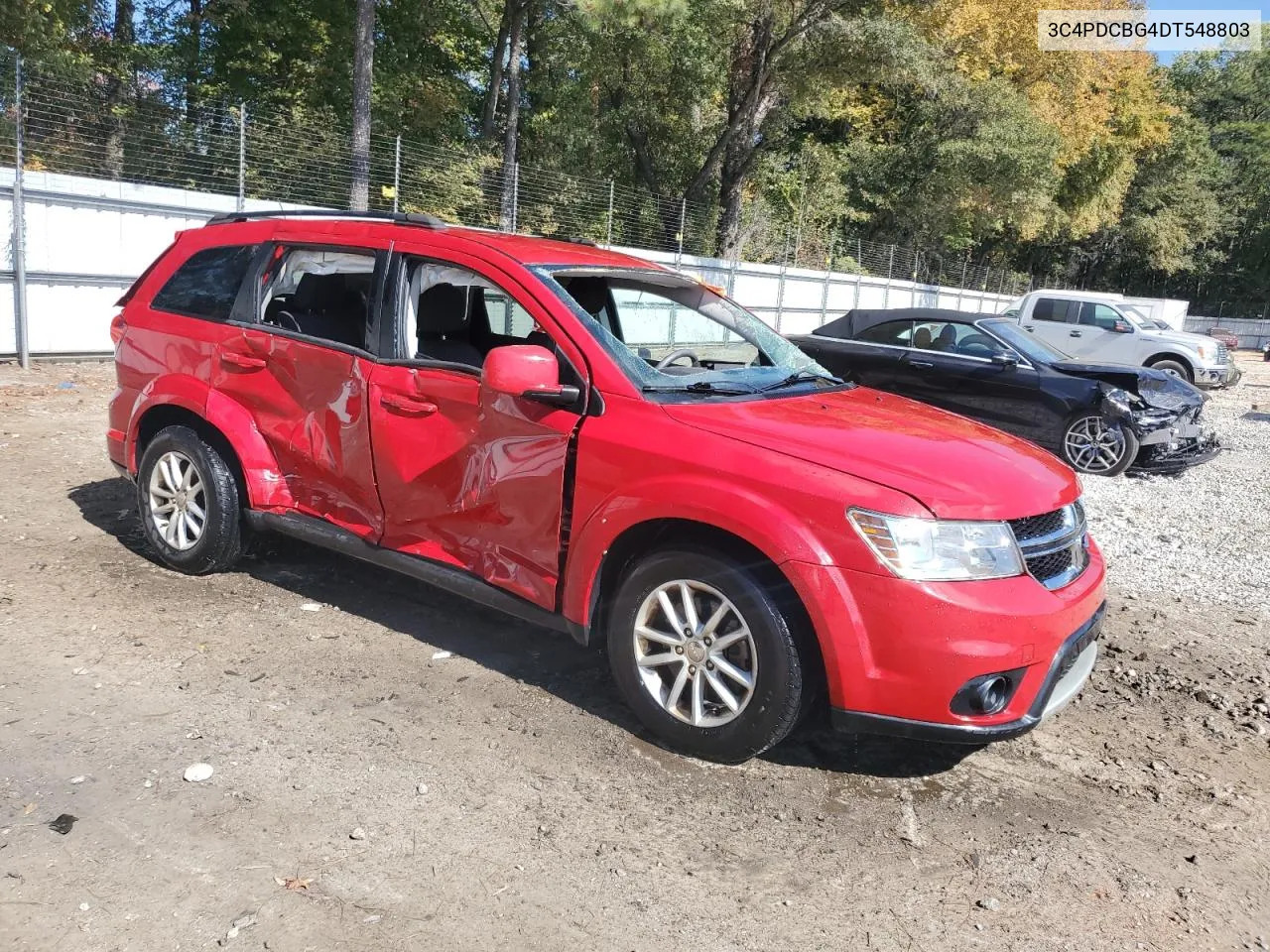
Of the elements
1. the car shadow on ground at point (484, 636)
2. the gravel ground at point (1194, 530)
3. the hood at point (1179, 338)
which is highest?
the hood at point (1179, 338)

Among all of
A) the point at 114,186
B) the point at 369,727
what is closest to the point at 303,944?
the point at 369,727

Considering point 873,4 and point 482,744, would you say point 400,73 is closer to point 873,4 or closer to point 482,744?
point 873,4

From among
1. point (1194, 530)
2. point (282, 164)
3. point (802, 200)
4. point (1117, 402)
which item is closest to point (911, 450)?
point (1194, 530)

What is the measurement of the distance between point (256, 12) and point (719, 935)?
1062 inches

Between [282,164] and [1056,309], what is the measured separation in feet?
43.5

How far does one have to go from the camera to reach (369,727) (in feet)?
11.4

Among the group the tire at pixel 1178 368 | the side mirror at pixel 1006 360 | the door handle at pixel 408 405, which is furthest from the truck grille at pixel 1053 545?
the tire at pixel 1178 368

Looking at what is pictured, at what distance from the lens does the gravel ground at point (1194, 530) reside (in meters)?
5.87

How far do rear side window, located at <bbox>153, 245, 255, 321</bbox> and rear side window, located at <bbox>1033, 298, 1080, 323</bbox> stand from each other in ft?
52.0

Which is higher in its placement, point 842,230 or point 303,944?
point 842,230

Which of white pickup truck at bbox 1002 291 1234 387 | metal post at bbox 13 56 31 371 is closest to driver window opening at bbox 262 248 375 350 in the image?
metal post at bbox 13 56 31 371

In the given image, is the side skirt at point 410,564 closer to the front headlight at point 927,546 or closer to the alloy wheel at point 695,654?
the alloy wheel at point 695,654

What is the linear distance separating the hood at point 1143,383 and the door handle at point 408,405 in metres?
7.28

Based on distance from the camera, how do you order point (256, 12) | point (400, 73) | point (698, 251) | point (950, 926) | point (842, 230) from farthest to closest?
point (842, 230)
point (400, 73)
point (256, 12)
point (698, 251)
point (950, 926)
